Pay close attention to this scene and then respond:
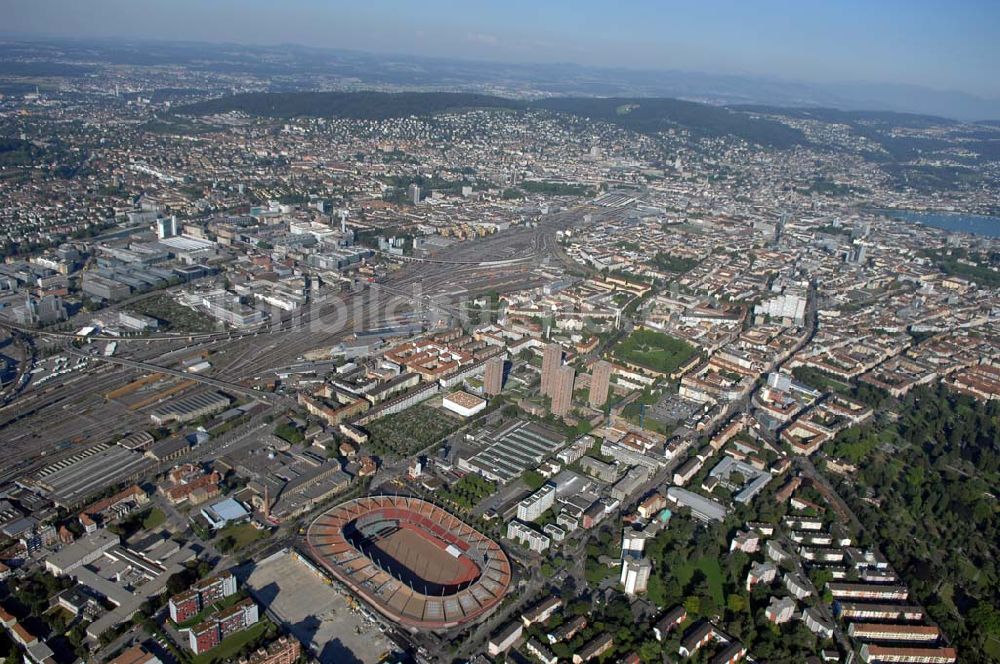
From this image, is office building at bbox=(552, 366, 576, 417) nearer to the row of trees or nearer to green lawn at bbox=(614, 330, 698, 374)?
green lawn at bbox=(614, 330, 698, 374)

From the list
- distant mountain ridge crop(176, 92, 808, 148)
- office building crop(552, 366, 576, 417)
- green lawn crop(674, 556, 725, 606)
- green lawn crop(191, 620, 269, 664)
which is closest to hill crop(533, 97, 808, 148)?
distant mountain ridge crop(176, 92, 808, 148)

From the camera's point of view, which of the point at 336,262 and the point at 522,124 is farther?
the point at 522,124

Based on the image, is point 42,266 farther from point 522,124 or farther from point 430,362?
point 522,124

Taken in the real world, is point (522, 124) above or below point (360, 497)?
above

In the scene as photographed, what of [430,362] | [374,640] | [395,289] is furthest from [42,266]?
[374,640]

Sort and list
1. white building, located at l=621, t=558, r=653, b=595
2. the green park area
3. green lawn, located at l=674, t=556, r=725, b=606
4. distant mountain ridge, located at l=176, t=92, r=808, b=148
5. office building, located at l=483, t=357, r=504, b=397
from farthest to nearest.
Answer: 1. distant mountain ridge, located at l=176, t=92, r=808, b=148
2. office building, located at l=483, t=357, r=504, b=397
3. the green park area
4. green lawn, located at l=674, t=556, r=725, b=606
5. white building, located at l=621, t=558, r=653, b=595

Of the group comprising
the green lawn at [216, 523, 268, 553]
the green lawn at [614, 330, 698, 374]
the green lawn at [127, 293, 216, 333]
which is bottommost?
the green lawn at [216, 523, 268, 553]
